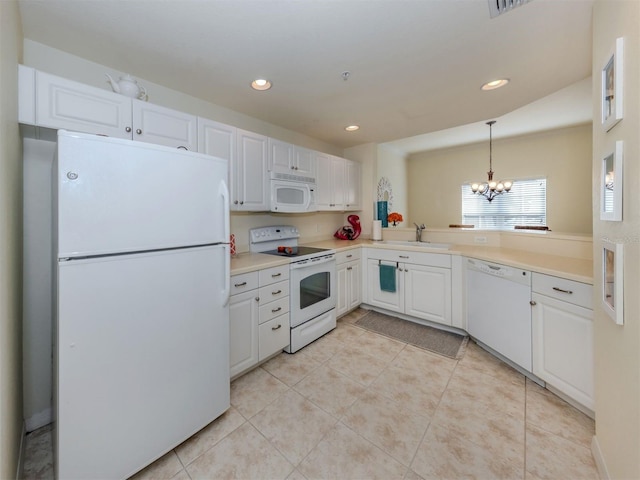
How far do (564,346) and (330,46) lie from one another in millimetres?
2474

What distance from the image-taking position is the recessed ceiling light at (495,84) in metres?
2.09

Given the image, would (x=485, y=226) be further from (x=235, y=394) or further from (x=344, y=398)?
(x=235, y=394)

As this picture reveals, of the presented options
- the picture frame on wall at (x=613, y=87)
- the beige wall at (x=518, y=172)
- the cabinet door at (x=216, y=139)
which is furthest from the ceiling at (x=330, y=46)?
the beige wall at (x=518, y=172)

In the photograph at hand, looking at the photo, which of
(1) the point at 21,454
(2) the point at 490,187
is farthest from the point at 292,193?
(2) the point at 490,187

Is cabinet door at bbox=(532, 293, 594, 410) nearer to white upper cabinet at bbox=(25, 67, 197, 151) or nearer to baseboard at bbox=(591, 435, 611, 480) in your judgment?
baseboard at bbox=(591, 435, 611, 480)

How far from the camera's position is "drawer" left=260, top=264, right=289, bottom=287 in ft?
6.95

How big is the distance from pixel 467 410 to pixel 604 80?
1950 millimetres

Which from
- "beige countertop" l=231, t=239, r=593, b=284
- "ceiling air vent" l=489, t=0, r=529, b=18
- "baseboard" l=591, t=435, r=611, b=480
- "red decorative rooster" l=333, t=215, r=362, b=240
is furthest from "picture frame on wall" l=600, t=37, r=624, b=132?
"red decorative rooster" l=333, t=215, r=362, b=240

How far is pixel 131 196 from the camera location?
3.89ft

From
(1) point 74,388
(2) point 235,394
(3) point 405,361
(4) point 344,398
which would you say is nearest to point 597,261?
(3) point 405,361

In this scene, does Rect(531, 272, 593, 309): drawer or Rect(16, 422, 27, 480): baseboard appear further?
Rect(531, 272, 593, 309): drawer

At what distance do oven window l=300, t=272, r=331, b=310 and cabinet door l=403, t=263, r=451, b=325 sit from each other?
0.95 metres

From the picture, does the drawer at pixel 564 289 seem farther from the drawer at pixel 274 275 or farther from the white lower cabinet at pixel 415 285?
the drawer at pixel 274 275

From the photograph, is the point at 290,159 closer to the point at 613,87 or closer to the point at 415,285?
the point at 415,285
